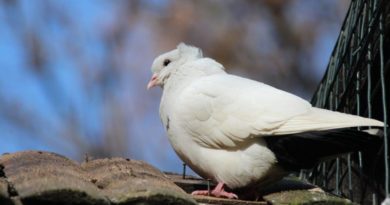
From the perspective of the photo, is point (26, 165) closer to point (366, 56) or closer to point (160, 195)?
point (160, 195)

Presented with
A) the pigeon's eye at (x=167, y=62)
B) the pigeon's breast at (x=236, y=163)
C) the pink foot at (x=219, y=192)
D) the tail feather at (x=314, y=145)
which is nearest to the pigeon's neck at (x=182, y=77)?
the pigeon's eye at (x=167, y=62)

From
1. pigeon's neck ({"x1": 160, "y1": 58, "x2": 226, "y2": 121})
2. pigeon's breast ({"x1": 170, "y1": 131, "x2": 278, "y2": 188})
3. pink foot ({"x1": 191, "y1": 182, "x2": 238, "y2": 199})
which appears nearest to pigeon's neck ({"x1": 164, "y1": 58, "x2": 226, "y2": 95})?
pigeon's neck ({"x1": 160, "y1": 58, "x2": 226, "y2": 121})

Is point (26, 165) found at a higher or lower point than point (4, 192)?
higher

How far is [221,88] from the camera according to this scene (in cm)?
414

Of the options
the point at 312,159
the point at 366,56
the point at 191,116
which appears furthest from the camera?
the point at 366,56

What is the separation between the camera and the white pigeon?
374 cm

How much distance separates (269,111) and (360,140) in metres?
0.47

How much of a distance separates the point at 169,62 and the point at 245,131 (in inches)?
37.3

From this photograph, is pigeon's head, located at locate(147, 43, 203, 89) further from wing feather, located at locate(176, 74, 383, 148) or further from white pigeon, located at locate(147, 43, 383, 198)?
wing feather, located at locate(176, 74, 383, 148)

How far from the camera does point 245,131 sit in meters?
3.90

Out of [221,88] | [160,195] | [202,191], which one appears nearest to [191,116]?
[221,88]

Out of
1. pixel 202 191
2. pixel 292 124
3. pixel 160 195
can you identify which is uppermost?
pixel 292 124

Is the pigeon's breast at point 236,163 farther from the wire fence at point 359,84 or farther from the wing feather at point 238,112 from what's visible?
the wire fence at point 359,84

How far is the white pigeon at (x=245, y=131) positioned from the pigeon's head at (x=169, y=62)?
0.75 feet
